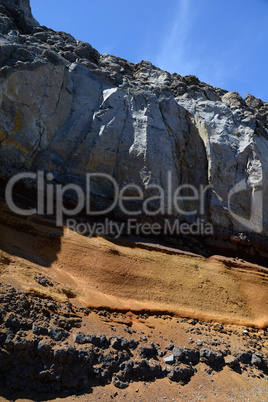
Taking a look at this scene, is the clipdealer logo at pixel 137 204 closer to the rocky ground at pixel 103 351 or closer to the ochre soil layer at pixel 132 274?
the ochre soil layer at pixel 132 274

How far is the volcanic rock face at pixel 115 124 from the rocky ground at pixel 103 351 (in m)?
4.36

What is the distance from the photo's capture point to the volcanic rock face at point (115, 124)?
9461mm

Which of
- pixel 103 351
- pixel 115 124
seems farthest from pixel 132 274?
pixel 115 124

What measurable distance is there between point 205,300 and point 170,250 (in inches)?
66.6

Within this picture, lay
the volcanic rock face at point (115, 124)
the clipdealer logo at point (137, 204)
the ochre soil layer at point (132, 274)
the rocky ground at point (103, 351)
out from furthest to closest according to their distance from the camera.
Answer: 1. the volcanic rock face at point (115, 124)
2. the clipdealer logo at point (137, 204)
3. the ochre soil layer at point (132, 274)
4. the rocky ground at point (103, 351)

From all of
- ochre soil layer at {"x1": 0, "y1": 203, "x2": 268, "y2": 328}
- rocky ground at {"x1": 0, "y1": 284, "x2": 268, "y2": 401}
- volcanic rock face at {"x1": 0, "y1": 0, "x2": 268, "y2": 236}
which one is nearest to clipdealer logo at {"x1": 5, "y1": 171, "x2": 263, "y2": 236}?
volcanic rock face at {"x1": 0, "y1": 0, "x2": 268, "y2": 236}

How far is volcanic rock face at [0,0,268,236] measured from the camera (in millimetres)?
9461

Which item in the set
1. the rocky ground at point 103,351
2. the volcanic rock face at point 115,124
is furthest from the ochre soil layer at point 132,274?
the volcanic rock face at point 115,124

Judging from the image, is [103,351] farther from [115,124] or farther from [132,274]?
[115,124]

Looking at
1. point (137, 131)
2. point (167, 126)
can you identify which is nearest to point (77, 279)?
point (137, 131)

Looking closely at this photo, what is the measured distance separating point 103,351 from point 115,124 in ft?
25.0

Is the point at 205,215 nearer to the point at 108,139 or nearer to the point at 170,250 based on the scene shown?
the point at 170,250

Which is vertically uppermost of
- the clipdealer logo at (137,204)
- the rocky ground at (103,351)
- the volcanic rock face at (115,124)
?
the volcanic rock face at (115,124)

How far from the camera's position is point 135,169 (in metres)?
10.2
